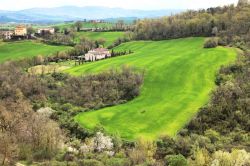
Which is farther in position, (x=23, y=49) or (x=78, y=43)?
(x=78, y=43)

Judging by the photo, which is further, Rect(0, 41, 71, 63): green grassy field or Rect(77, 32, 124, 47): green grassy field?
Rect(77, 32, 124, 47): green grassy field

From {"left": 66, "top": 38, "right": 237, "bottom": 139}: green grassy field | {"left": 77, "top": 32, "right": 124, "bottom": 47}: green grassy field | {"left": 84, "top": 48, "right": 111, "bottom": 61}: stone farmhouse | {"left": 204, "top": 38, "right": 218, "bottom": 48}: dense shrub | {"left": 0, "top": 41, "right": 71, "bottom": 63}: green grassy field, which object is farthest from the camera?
{"left": 77, "top": 32, "right": 124, "bottom": 47}: green grassy field

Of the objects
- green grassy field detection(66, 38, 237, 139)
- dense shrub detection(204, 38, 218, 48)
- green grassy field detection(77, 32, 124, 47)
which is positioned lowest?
green grassy field detection(66, 38, 237, 139)

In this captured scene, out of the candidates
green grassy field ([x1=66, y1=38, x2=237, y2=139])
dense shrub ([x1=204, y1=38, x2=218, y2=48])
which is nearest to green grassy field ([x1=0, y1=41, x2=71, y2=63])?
green grassy field ([x1=66, y1=38, x2=237, y2=139])

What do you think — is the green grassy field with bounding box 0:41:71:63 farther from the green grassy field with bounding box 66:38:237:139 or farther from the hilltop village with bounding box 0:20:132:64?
the green grassy field with bounding box 66:38:237:139

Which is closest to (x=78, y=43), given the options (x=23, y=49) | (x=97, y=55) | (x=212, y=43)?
(x=23, y=49)

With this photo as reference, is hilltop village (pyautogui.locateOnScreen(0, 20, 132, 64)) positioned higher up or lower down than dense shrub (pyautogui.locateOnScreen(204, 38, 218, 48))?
lower down

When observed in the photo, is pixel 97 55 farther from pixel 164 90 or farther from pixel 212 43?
pixel 164 90

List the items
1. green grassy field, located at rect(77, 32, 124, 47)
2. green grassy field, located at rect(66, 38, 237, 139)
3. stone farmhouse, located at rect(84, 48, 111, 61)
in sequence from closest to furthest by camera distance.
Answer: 1. green grassy field, located at rect(66, 38, 237, 139)
2. stone farmhouse, located at rect(84, 48, 111, 61)
3. green grassy field, located at rect(77, 32, 124, 47)
